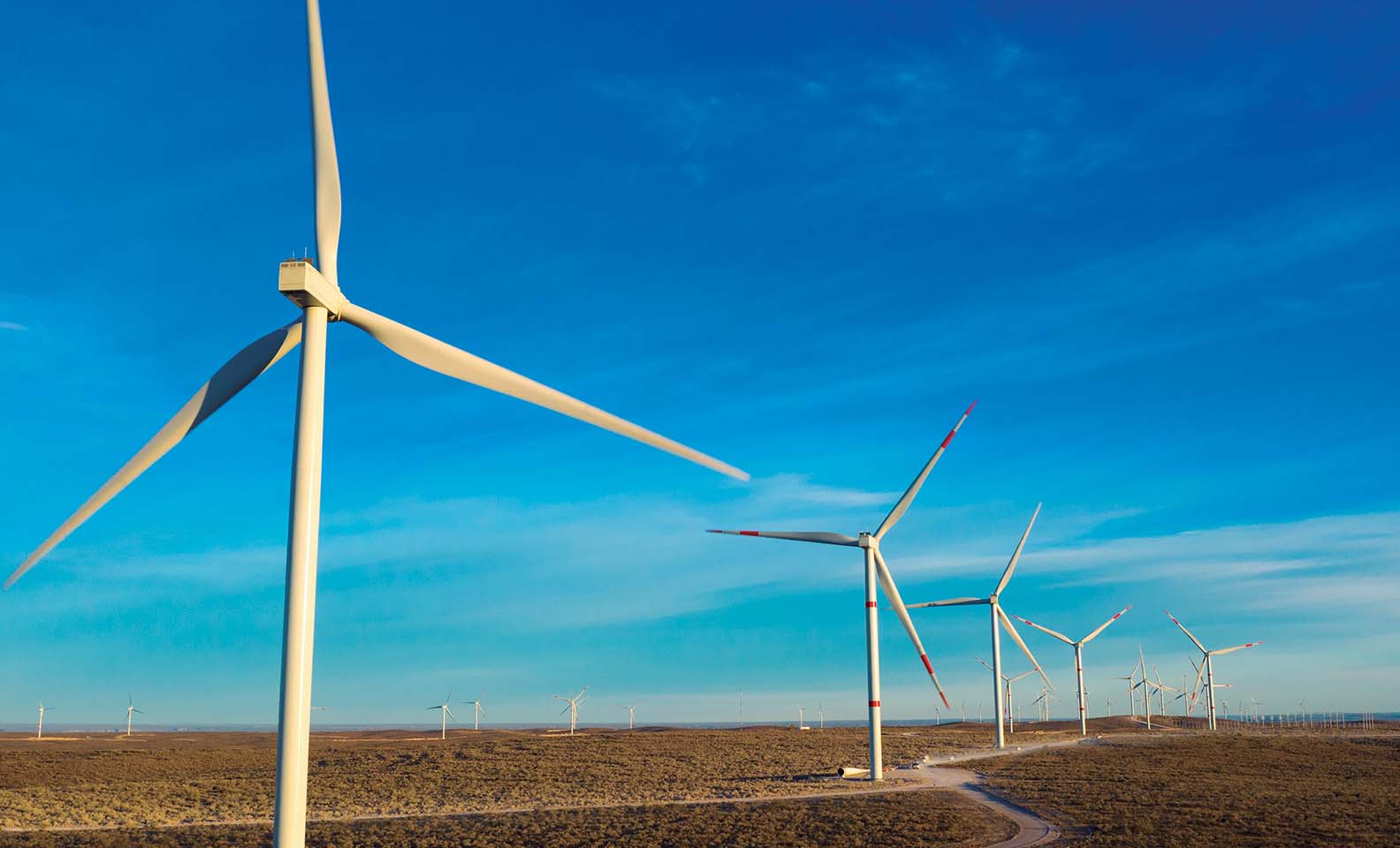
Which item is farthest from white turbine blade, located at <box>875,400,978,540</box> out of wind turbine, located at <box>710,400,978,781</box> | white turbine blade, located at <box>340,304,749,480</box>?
white turbine blade, located at <box>340,304,749,480</box>

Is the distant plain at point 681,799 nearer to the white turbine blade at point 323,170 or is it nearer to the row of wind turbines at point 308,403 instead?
the row of wind turbines at point 308,403

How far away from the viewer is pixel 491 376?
1052 inches

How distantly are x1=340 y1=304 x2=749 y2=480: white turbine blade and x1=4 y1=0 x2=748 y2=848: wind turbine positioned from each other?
0.08 feet

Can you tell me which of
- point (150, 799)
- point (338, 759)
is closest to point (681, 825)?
point (150, 799)

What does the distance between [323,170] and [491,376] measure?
257 inches

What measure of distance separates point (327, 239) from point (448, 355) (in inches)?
158

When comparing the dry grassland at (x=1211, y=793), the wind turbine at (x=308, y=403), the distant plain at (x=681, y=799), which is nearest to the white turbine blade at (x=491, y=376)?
the wind turbine at (x=308, y=403)

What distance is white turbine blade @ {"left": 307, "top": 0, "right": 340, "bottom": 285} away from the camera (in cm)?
2547

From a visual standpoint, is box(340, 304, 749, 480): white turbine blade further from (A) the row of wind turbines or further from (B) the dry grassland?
(B) the dry grassland

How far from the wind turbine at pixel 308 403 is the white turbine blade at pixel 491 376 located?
A: 0.08 feet

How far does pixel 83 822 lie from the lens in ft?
141

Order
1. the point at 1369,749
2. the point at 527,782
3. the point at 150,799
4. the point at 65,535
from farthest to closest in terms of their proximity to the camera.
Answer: the point at 1369,749 → the point at 527,782 → the point at 150,799 → the point at 65,535

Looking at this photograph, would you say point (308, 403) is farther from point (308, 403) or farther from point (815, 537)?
point (815, 537)

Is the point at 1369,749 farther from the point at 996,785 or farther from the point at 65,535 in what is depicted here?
the point at 65,535
